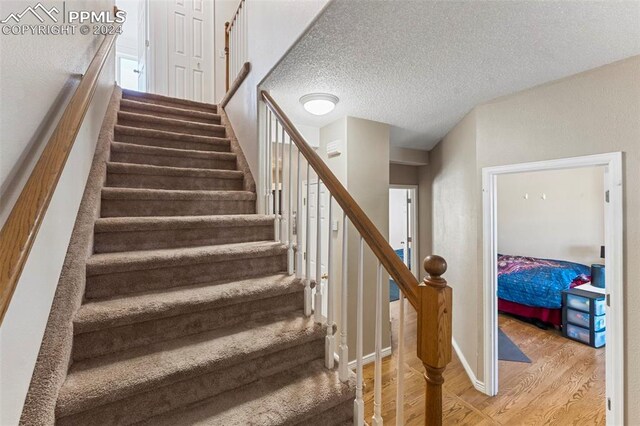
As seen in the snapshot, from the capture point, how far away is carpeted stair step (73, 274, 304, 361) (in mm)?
1121

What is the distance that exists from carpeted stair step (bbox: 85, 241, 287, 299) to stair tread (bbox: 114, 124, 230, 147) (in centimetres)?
119

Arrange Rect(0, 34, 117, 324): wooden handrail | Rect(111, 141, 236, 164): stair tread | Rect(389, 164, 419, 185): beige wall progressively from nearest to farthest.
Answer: Rect(0, 34, 117, 324): wooden handrail → Rect(111, 141, 236, 164): stair tread → Rect(389, 164, 419, 185): beige wall

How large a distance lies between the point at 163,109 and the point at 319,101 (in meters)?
1.54

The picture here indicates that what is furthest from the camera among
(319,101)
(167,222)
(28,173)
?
(319,101)

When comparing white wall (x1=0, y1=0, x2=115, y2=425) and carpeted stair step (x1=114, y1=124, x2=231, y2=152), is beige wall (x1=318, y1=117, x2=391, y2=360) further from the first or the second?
white wall (x1=0, y1=0, x2=115, y2=425)

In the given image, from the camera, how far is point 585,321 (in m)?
3.24

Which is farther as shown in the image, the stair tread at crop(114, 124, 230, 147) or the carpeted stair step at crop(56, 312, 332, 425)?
the stair tread at crop(114, 124, 230, 147)

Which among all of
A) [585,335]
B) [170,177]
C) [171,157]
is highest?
[171,157]

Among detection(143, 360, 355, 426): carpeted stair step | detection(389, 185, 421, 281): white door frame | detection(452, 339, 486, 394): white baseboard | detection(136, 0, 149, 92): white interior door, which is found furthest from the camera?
detection(389, 185, 421, 281): white door frame

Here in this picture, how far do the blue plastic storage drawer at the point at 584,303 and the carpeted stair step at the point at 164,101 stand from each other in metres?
4.75

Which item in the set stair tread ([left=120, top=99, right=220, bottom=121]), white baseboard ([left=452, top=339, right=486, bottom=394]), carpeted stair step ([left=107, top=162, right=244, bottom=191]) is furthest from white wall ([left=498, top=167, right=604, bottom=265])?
stair tread ([left=120, top=99, right=220, bottom=121])

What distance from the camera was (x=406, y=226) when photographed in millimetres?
5320

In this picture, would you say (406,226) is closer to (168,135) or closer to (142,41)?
(168,135)
